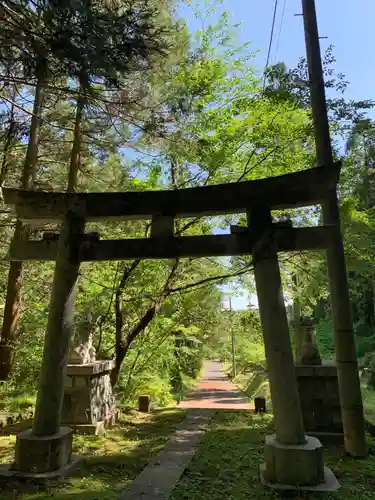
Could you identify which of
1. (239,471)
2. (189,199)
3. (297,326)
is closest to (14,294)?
(189,199)

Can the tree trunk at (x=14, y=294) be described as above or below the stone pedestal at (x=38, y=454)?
above

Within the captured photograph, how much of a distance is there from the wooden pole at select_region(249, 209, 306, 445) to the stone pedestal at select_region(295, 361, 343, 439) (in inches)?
88.4

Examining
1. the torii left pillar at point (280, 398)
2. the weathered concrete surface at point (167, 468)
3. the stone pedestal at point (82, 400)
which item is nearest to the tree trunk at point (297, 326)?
the weathered concrete surface at point (167, 468)

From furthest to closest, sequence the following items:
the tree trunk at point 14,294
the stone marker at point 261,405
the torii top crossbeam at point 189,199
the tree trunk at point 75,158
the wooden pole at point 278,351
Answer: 1. the stone marker at point 261,405
2. the tree trunk at point 75,158
3. the tree trunk at point 14,294
4. the torii top crossbeam at point 189,199
5. the wooden pole at point 278,351

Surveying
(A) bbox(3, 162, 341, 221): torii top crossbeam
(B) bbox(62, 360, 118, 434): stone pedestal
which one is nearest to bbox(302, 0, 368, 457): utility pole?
(A) bbox(3, 162, 341, 221): torii top crossbeam

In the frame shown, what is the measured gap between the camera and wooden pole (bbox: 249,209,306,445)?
172 inches

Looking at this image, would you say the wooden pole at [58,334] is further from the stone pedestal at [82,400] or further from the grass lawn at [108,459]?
the stone pedestal at [82,400]

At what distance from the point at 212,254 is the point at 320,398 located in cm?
337

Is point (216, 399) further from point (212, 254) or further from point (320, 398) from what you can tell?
point (212, 254)

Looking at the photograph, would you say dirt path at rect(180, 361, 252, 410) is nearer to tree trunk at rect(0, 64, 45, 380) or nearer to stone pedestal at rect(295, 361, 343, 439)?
stone pedestal at rect(295, 361, 343, 439)

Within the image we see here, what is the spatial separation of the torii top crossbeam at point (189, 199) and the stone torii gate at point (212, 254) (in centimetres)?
1

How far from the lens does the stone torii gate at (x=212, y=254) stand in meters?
4.38

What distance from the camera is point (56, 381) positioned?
479 centimetres

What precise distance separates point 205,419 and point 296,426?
174 inches
